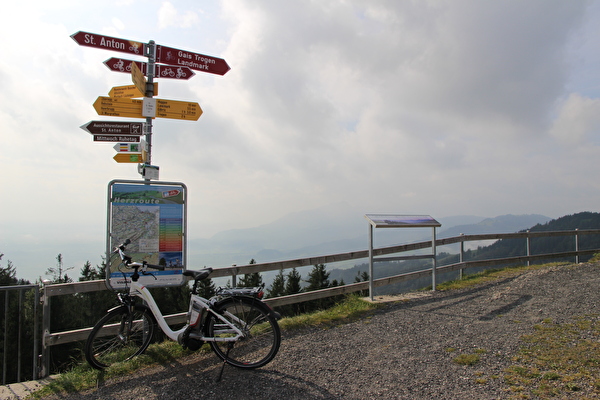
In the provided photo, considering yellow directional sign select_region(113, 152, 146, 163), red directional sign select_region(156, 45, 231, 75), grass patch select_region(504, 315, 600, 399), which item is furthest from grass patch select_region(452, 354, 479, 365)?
red directional sign select_region(156, 45, 231, 75)

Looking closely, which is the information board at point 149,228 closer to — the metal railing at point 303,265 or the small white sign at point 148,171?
the small white sign at point 148,171

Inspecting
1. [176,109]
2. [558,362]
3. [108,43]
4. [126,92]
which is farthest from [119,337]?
[558,362]

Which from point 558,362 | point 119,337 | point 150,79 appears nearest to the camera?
point 558,362

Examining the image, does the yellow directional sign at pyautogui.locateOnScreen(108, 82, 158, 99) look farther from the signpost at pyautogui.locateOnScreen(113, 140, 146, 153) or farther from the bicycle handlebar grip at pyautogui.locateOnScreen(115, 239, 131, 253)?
the bicycle handlebar grip at pyautogui.locateOnScreen(115, 239, 131, 253)

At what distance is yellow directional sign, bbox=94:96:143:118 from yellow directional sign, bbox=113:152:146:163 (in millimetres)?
576

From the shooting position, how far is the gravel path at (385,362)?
365 cm

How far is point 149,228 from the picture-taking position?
17.3 ft

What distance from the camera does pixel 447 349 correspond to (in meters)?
Result: 4.64

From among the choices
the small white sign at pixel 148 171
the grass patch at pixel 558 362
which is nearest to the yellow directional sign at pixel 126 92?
the small white sign at pixel 148 171

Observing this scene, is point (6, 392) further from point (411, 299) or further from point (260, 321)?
point (411, 299)

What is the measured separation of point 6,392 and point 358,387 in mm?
3841

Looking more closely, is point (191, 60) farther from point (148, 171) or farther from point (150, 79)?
point (148, 171)

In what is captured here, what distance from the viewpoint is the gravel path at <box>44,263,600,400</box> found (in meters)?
3.65

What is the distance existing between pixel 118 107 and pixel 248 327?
369cm
